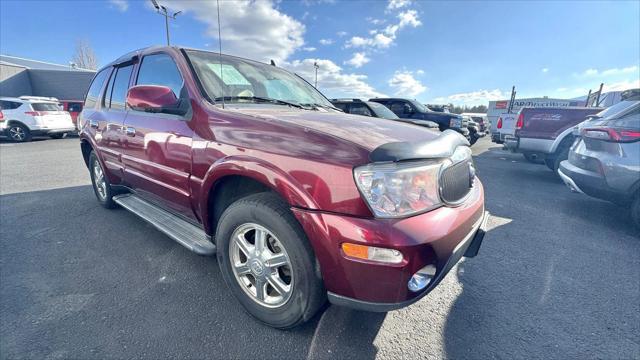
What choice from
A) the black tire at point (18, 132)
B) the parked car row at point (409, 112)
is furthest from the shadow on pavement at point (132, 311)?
the black tire at point (18, 132)

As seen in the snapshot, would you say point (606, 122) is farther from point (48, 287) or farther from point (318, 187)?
point (48, 287)

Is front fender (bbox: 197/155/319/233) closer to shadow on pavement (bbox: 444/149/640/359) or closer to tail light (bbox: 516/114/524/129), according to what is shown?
shadow on pavement (bbox: 444/149/640/359)

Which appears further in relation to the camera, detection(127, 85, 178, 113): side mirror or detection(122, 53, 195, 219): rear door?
detection(122, 53, 195, 219): rear door

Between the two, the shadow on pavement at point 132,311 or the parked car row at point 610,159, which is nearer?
the shadow on pavement at point 132,311

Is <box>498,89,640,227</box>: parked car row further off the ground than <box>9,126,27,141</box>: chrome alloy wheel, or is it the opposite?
<box>498,89,640,227</box>: parked car row

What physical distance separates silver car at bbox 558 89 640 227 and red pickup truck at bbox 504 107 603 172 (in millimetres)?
3030

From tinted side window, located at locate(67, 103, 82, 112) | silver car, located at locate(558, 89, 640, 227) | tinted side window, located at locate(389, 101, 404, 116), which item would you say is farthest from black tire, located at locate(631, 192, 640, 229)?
tinted side window, located at locate(67, 103, 82, 112)

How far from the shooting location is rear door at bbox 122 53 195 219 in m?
2.18

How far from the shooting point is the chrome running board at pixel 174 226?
6.99 feet

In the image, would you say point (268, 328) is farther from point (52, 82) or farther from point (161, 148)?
point (52, 82)

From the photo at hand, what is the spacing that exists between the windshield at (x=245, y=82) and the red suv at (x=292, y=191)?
0.05 feet

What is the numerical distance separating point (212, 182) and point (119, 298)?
1.18 metres

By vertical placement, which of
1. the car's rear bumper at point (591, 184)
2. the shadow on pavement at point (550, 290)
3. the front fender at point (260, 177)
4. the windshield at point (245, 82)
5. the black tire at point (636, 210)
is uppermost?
the windshield at point (245, 82)

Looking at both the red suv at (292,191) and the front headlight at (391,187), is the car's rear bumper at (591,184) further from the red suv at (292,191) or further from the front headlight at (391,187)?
the front headlight at (391,187)
